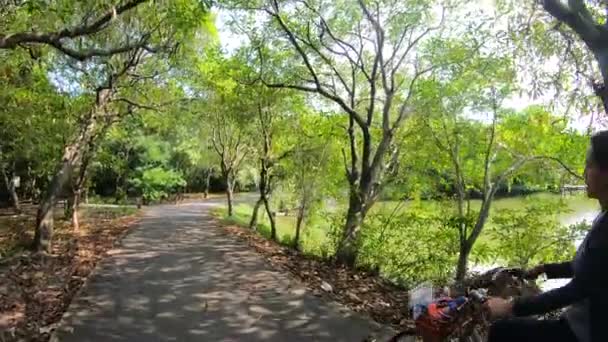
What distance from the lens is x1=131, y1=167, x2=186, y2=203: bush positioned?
3413 cm

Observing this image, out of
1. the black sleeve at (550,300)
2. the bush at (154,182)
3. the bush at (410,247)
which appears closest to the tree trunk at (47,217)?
the bush at (410,247)

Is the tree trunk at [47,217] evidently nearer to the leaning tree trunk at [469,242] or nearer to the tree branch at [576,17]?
the leaning tree trunk at [469,242]

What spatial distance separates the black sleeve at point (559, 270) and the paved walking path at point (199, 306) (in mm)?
3646

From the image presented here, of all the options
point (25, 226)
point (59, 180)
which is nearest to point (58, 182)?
point (59, 180)

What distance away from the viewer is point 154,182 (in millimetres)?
34344

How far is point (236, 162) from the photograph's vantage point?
28734 mm

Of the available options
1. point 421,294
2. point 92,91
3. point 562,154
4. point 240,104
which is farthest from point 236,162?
point 421,294

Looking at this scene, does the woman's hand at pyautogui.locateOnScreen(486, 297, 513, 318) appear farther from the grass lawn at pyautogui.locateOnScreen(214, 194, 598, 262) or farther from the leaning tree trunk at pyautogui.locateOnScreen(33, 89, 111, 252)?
the leaning tree trunk at pyautogui.locateOnScreen(33, 89, 111, 252)

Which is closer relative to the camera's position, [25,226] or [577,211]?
[577,211]

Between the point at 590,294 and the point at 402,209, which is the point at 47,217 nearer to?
the point at 402,209

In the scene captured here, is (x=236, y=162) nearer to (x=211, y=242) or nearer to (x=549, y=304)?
(x=211, y=242)

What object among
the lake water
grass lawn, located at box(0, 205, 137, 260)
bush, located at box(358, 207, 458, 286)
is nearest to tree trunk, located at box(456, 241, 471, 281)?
bush, located at box(358, 207, 458, 286)

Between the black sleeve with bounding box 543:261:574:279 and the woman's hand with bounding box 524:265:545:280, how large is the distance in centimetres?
2

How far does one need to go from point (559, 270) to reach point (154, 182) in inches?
1322
